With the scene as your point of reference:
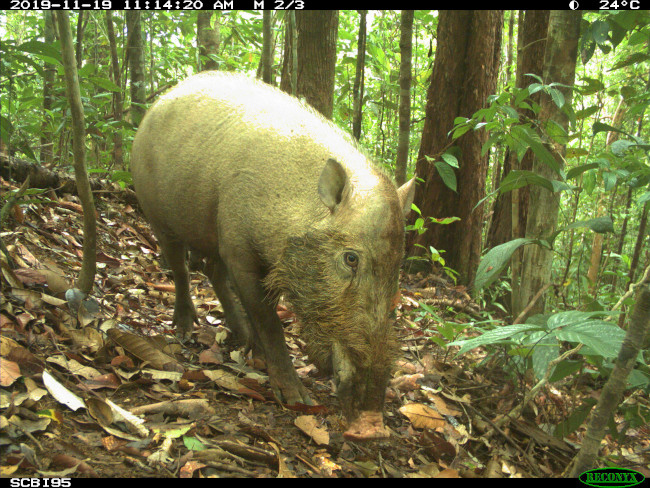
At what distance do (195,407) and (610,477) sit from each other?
2.16 metres

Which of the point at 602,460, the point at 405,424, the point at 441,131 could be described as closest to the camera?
the point at 602,460

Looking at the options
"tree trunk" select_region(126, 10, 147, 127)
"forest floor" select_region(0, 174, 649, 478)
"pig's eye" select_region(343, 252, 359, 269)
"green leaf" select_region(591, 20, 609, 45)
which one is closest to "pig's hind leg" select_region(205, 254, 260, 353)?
"forest floor" select_region(0, 174, 649, 478)

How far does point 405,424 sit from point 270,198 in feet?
5.65

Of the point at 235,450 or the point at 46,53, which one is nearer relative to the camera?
the point at 235,450

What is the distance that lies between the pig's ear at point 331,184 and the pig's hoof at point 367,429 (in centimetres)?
125

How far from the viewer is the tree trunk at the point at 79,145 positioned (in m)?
3.11

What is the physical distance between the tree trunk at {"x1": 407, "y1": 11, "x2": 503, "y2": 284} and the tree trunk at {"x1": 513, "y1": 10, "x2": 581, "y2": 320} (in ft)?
9.08

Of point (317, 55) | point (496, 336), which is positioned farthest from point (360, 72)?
point (496, 336)

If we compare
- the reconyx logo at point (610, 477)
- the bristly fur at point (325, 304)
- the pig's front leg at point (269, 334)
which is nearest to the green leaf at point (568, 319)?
the reconyx logo at point (610, 477)

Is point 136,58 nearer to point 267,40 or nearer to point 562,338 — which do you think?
point 267,40
